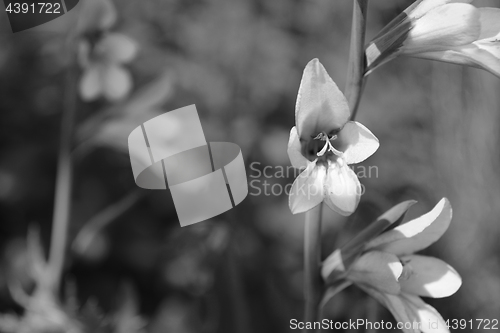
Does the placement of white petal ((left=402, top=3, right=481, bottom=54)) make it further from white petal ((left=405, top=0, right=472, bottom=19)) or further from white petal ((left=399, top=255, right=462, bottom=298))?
white petal ((left=399, top=255, right=462, bottom=298))

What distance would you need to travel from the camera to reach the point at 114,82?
1.59m

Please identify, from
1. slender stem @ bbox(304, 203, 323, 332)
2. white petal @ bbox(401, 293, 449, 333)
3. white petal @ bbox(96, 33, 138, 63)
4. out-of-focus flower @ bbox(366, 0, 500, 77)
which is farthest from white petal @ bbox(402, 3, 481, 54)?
white petal @ bbox(96, 33, 138, 63)

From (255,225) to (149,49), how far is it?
76 cm

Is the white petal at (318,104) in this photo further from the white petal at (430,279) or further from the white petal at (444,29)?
the white petal at (430,279)

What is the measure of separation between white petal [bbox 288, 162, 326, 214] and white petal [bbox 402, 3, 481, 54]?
0.80 feet

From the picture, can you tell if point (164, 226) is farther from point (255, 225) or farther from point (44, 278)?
point (44, 278)

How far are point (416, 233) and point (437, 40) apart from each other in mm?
281

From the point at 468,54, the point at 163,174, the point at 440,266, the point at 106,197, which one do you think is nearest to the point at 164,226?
the point at 106,197

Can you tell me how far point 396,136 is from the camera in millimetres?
1980

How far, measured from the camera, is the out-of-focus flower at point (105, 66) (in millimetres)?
1480

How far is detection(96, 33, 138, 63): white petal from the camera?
151 centimetres

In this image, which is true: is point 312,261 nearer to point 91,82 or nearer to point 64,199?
point 64,199

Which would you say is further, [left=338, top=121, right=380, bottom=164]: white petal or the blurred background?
the blurred background

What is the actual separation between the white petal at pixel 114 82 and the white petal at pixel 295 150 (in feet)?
3.25
